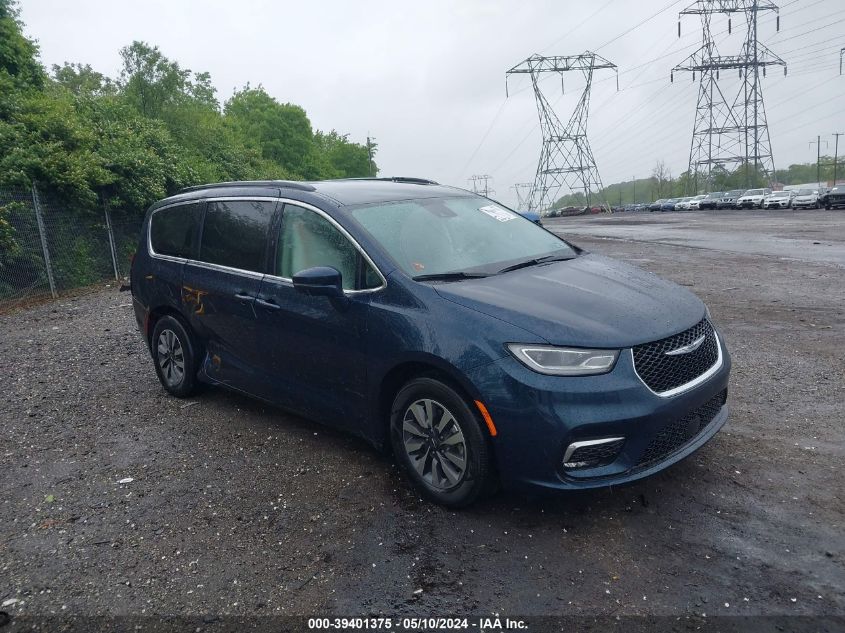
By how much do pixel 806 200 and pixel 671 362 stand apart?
4460 centimetres

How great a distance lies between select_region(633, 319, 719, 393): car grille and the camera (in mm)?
3277

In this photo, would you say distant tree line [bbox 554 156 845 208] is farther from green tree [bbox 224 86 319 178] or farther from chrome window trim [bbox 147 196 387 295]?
chrome window trim [bbox 147 196 387 295]

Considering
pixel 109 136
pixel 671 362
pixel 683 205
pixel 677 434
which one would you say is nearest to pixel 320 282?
pixel 671 362

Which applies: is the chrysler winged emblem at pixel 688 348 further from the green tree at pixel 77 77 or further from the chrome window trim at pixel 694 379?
the green tree at pixel 77 77

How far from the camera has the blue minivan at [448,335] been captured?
3215mm

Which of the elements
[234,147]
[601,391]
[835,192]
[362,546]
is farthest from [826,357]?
[835,192]

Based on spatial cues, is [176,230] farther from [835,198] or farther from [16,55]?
[835,198]

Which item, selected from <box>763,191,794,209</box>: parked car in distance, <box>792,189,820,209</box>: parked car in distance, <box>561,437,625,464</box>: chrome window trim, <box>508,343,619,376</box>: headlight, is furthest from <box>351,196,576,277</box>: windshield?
<box>763,191,794,209</box>: parked car in distance

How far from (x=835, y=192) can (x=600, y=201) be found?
50520 millimetres

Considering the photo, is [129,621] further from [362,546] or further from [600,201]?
[600,201]

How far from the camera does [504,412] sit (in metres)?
3.23

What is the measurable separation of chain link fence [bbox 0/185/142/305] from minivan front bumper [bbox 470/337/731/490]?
1229cm

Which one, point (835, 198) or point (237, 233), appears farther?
point (835, 198)

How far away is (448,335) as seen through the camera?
342 centimetres
